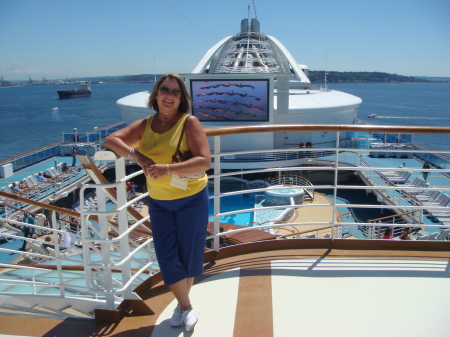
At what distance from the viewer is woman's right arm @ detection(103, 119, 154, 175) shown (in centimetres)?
173

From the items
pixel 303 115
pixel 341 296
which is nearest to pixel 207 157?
pixel 341 296

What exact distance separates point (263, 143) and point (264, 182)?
309 cm

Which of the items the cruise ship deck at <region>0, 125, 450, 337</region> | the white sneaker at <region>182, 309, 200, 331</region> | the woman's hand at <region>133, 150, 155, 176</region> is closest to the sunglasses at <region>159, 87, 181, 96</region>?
the woman's hand at <region>133, 150, 155, 176</region>

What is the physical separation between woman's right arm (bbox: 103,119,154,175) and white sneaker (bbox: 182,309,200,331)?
0.80 metres

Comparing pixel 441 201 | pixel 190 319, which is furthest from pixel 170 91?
pixel 441 201

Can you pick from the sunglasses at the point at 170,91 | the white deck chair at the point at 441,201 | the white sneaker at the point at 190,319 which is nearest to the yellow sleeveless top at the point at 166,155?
the sunglasses at the point at 170,91

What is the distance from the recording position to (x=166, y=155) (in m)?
1.80

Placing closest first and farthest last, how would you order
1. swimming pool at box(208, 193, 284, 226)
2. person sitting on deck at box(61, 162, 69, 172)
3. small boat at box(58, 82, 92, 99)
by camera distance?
swimming pool at box(208, 193, 284, 226)
person sitting on deck at box(61, 162, 69, 172)
small boat at box(58, 82, 92, 99)

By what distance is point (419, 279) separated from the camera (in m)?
2.45

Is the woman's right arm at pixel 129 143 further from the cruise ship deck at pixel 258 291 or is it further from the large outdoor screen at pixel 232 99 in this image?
the large outdoor screen at pixel 232 99

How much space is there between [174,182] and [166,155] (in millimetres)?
144

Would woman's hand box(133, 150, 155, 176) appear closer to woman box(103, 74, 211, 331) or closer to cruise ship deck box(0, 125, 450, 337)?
woman box(103, 74, 211, 331)

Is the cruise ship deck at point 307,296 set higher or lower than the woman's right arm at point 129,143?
lower

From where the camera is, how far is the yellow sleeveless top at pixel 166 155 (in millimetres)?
1803
